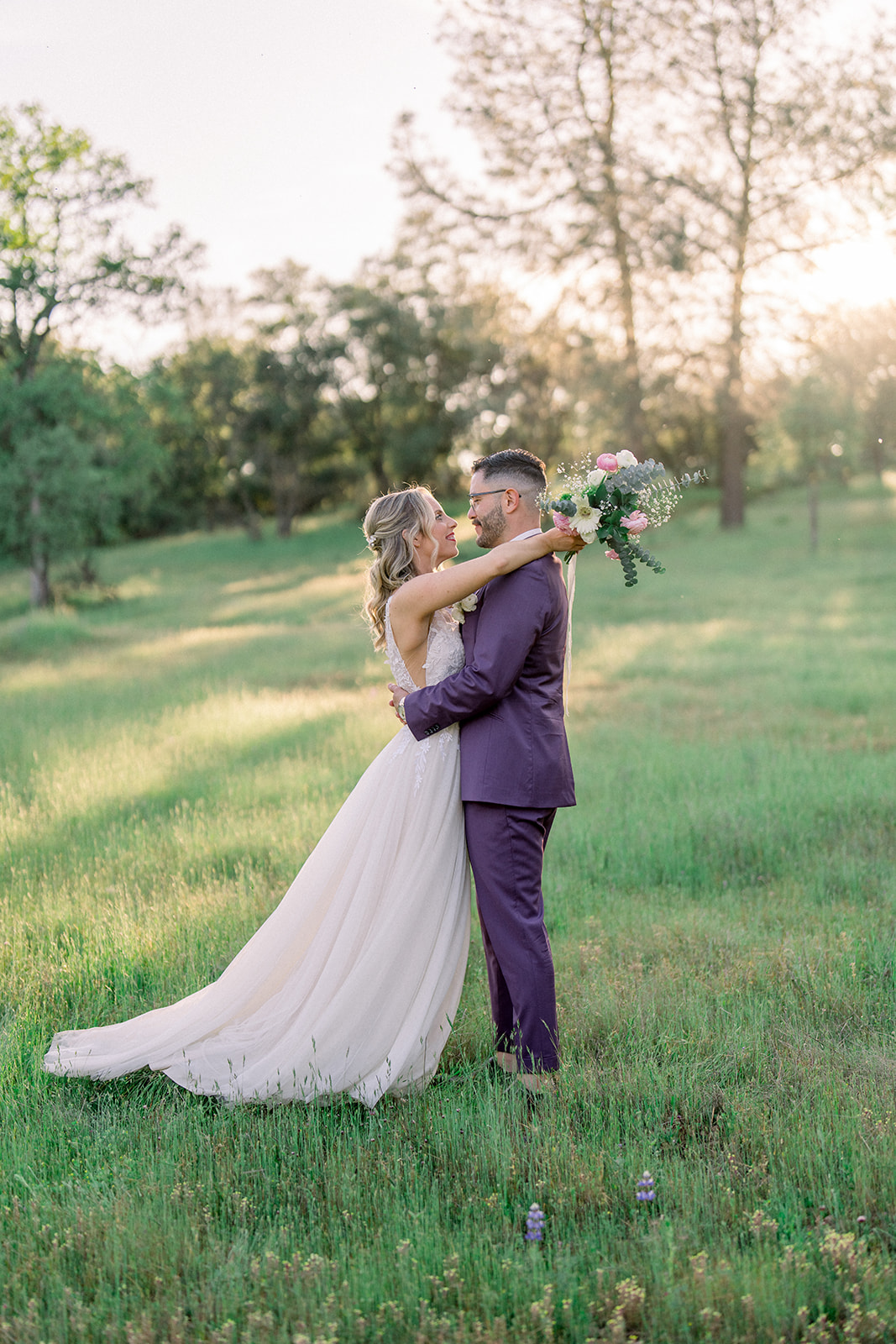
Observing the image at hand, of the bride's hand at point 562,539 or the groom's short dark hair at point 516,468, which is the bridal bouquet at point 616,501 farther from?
the groom's short dark hair at point 516,468

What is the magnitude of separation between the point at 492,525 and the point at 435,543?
278mm

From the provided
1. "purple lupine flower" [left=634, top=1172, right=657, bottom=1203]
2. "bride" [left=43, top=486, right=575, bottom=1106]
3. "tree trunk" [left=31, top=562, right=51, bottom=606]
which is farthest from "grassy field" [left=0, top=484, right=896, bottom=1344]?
"tree trunk" [left=31, top=562, right=51, bottom=606]

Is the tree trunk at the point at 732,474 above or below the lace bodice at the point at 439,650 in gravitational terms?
above

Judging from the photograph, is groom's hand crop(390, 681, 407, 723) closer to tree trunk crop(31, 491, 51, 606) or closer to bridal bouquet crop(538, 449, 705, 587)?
bridal bouquet crop(538, 449, 705, 587)

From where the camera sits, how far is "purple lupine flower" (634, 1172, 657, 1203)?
11.4ft

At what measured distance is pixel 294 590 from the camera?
32.9m

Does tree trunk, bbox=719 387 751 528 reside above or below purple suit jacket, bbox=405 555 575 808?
above

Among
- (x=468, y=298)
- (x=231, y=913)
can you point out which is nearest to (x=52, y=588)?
(x=468, y=298)

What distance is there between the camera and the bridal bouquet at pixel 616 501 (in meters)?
4.01

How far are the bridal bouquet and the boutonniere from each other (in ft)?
1.68

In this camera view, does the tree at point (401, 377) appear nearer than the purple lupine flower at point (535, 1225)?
No

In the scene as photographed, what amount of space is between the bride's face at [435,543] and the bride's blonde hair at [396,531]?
0.02m

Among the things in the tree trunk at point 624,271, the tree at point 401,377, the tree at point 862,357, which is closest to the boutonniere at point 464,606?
the tree trunk at point 624,271

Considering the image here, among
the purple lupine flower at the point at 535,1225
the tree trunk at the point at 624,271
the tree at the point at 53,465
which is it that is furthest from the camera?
the tree trunk at the point at 624,271
